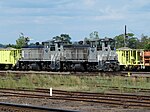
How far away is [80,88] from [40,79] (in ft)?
18.7

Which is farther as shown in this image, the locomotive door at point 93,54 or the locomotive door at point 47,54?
the locomotive door at point 47,54

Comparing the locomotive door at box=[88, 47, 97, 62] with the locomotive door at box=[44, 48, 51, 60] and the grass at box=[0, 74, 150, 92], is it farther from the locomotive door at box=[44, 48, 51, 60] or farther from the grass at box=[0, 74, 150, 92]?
the grass at box=[0, 74, 150, 92]

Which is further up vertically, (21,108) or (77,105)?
(21,108)

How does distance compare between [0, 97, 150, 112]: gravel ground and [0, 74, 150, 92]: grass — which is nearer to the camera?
[0, 97, 150, 112]: gravel ground

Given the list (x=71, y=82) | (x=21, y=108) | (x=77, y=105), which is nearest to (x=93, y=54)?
(x=71, y=82)

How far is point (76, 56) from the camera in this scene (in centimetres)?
4106

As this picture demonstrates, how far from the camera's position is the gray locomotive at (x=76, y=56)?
1582 inches

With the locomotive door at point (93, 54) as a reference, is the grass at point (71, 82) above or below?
below

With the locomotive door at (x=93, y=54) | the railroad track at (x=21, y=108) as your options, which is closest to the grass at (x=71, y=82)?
the railroad track at (x=21, y=108)

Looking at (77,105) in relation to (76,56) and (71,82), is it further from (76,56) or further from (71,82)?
(76,56)

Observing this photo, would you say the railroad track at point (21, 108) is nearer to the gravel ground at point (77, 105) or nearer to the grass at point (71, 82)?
the gravel ground at point (77, 105)

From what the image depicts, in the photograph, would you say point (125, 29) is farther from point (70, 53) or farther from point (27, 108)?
point (27, 108)

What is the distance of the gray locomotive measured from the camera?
40.2 metres

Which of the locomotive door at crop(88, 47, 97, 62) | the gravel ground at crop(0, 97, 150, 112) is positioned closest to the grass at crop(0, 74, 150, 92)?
the gravel ground at crop(0, 97, 150, 112)
